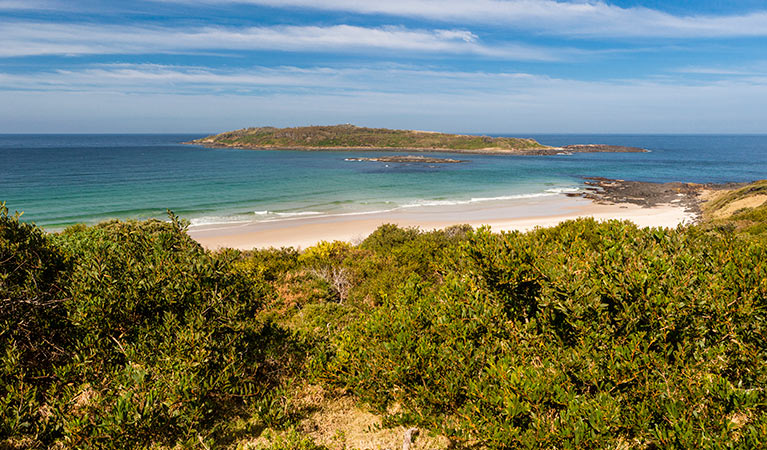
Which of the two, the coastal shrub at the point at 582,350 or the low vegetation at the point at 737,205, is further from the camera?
the low vegetation at the point at 737,205

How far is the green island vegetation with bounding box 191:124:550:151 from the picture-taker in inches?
5595

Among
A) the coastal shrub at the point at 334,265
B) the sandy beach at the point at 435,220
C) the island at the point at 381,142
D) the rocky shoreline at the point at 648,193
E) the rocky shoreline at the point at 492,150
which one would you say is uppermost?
the island at the point at 381,142

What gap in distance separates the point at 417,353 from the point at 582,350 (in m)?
1.83

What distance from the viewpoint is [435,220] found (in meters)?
34.0

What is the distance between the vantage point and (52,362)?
528cm

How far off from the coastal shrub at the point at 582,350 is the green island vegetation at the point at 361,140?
13503 cm

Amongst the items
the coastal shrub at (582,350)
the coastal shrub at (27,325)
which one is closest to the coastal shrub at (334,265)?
the coastal shrub at (582,350)

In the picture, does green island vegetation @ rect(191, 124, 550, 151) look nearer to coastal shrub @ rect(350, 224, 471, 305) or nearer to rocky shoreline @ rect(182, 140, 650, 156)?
rocky shoreline @ rect(182, 140, 650, 156)

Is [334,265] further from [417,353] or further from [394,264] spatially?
[417,353]

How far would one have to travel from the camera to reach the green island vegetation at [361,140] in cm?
14212

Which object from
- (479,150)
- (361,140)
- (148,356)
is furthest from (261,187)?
(361,140)

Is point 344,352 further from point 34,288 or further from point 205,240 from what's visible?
point 205,240

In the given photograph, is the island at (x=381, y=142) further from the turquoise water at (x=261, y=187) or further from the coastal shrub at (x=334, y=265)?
the coastal shrub at (x=334, y=265)

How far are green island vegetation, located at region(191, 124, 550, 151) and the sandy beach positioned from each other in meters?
97.0
